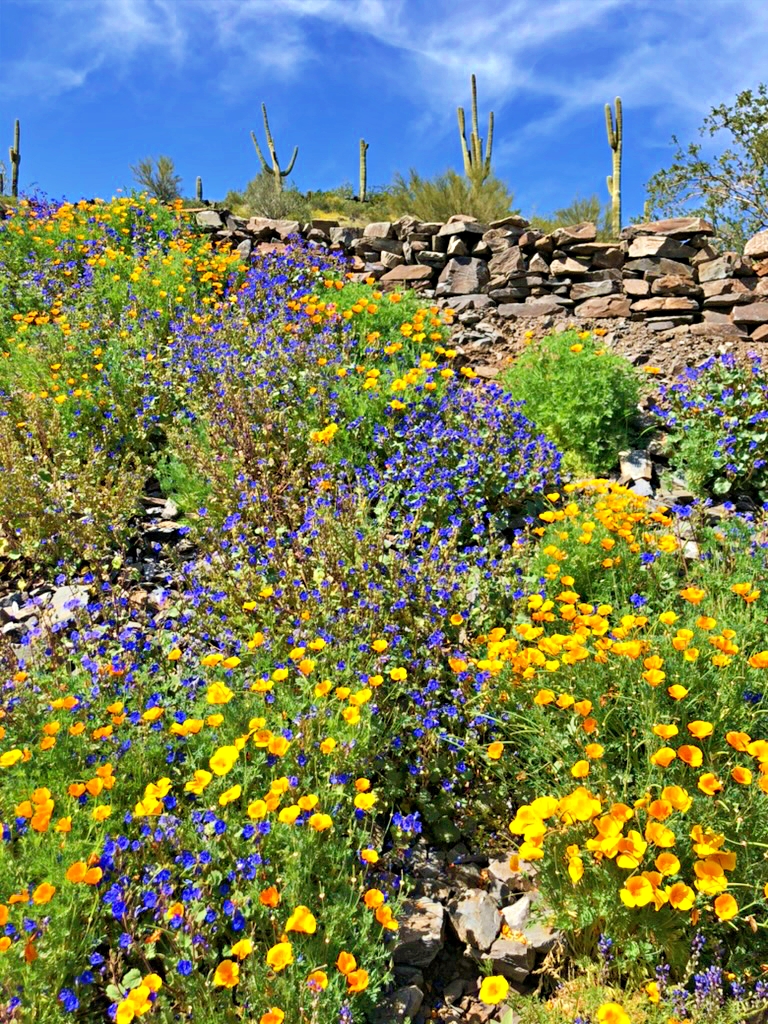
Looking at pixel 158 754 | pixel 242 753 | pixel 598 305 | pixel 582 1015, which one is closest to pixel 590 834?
pixel 582 1015

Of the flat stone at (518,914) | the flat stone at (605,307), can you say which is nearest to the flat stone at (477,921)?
the flat stone at (518,914)

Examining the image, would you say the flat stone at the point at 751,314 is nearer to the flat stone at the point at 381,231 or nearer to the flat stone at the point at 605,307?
the flat stone at the point at 605,307

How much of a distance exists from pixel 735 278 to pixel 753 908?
7.66 meters

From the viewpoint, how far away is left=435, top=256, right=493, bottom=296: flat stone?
29.9 feet

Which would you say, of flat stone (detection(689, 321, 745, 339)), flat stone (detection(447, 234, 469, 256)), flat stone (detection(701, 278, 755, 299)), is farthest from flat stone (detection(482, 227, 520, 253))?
flat stone (detection(689, 321, 745, 339))

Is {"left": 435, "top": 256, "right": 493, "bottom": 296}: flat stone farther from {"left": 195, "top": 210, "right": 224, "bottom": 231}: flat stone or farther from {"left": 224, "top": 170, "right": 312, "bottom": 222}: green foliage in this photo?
{"left": 224, "top": 170, "right": 312, "bottom": 222}: green foliage

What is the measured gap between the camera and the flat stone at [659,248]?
8469 millimetres

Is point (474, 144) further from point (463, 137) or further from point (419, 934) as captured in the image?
point (419, 934)

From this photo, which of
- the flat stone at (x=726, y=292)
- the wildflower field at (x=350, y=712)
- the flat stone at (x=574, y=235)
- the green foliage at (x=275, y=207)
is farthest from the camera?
the green foliage at (x=275, y=207)

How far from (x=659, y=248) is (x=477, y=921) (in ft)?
26.5

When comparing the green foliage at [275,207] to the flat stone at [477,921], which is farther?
the green foliage at [275,207]

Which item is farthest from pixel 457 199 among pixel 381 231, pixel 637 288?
pixel 637 288

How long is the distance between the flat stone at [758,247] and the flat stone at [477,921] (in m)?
8.31

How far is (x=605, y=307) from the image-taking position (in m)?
8.38
